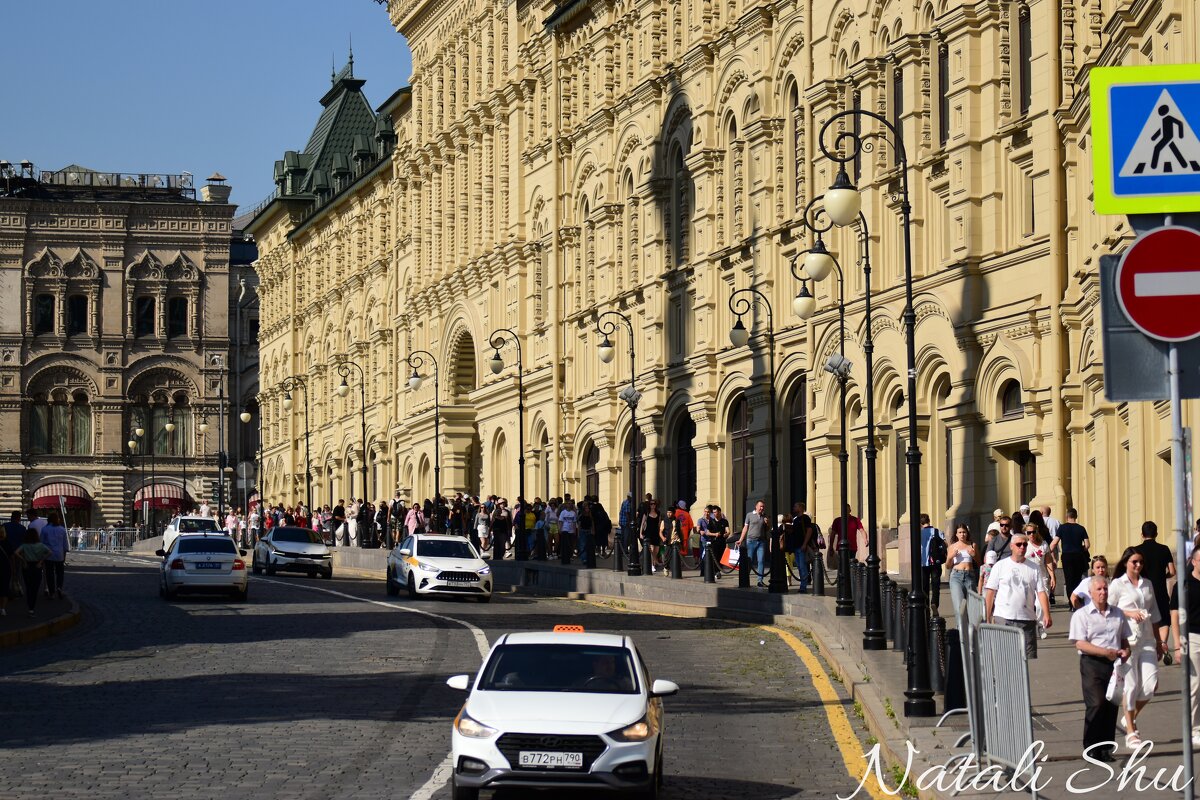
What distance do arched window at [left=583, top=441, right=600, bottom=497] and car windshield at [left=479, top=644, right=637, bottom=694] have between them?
46.8 metres

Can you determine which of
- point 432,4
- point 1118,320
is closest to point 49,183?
point 432,4

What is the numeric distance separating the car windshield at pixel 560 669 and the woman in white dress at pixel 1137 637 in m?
3.82

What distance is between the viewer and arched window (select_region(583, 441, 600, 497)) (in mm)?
63312

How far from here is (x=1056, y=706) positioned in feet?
64.2

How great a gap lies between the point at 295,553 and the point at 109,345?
73.1 meters

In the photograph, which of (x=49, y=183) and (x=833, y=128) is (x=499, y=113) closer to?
(x=833, y=128)

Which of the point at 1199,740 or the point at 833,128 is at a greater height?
the point at 833,128

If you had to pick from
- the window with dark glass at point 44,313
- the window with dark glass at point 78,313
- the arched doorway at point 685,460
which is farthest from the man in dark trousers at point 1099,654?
the window with dark glass at point 78,313

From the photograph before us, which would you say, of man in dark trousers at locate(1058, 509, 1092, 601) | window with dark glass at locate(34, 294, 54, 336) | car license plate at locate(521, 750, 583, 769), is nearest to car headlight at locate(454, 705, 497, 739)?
car license plate at locate(521, 750, 583, 769)

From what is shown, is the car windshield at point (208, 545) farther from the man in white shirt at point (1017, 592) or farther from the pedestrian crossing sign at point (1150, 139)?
the pedestrian crossing sign at point (1150, 139)

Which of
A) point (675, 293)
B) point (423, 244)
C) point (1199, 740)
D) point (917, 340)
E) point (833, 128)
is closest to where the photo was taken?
point (1199, 740)

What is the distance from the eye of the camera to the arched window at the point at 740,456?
173 feet

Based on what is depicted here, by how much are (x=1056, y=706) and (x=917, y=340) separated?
80.4 feet

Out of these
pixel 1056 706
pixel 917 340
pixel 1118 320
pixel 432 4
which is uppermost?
pixel 432 4
